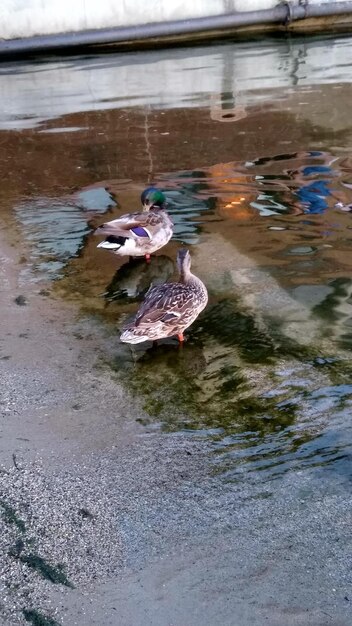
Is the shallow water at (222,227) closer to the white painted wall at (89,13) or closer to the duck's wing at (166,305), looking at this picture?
the duck's wing at (166,305)

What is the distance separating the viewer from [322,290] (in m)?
6.18

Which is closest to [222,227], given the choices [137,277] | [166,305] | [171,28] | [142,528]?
[137,277]

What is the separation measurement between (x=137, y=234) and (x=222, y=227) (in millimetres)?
1091

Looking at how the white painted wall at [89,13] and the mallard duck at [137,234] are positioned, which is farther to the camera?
the white painted wall at [89,13]

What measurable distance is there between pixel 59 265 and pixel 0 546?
11.8 ft

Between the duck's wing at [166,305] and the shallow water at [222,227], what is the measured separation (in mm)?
275

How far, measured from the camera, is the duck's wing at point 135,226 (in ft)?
22.3

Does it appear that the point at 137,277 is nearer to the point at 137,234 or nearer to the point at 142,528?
the point at 137,234

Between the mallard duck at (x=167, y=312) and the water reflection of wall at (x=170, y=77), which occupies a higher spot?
the mallard duck at (x=167, y=312)

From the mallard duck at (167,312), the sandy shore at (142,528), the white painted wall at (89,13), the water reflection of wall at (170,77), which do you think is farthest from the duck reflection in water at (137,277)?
the white painted wall at (89,13)

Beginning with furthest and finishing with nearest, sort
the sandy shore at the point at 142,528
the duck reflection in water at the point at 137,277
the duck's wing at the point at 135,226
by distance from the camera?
1. the duck's wing at the point at 135,226
2. the duck reflection in water at the point at 137,277
3. the sandy shore at the point at 142,528

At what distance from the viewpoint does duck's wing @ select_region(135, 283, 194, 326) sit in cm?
539

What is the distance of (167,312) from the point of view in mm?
5422

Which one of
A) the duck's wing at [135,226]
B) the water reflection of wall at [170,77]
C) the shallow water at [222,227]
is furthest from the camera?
the water reflection of wall at [170,77]
